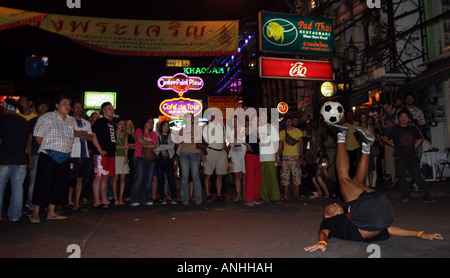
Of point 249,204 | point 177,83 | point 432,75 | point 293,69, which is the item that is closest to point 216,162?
point 249,204

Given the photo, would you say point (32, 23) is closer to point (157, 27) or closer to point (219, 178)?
point (157, 27)

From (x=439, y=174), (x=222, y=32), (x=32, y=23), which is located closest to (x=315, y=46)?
(x=222, y=32)

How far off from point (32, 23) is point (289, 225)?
9763mm

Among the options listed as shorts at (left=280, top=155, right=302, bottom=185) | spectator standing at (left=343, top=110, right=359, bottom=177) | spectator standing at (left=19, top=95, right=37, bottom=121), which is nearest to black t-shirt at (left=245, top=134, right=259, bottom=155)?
shorts at (left=280, top=155, right=302, bottom=185)

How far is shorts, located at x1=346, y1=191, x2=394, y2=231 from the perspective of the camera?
3.93 metres

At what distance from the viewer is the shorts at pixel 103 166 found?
24.8ft

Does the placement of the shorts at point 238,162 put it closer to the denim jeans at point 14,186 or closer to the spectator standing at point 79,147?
the spectator standing at point 79,147

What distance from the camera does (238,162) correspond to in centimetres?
880

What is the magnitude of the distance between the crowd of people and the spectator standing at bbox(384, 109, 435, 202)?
2cm

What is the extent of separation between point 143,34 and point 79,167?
5500 mm

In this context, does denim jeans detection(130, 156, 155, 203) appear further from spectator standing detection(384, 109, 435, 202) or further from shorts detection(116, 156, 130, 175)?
spectator standing detection(384, 109, 435, 202)

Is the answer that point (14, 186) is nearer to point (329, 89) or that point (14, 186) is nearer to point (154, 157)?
point (154, 157)

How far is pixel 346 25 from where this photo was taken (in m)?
19.5

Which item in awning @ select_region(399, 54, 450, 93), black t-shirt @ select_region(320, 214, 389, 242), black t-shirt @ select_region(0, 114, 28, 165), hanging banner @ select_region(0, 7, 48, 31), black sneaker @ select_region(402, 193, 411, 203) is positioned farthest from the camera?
awning @ select_region(399, 54, 450, 93)
